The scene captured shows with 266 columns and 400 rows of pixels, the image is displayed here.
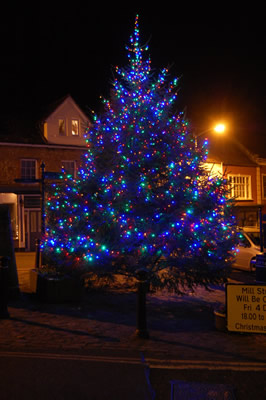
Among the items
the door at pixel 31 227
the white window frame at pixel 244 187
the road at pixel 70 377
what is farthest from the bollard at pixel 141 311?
the white window frame at pixel 244 187

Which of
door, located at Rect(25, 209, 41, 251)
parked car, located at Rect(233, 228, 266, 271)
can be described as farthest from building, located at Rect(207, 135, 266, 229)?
door, located at Rect(25, 209, 41, 251)

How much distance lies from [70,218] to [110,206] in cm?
112

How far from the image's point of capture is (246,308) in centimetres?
616

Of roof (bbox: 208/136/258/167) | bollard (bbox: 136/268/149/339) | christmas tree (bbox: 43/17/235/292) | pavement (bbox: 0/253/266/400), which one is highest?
roof (bbox: 208/136/258/167)

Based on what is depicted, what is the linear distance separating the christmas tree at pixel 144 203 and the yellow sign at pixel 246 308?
7.69ft

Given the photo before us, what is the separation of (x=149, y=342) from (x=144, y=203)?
3.66 metres

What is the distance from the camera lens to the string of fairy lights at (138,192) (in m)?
8.56

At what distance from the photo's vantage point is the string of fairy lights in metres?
8.56

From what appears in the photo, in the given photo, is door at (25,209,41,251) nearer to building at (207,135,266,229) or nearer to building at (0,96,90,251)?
building at (0,96,90,251)

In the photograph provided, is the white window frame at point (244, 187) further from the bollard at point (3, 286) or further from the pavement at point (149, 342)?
the bollard at point (3, 286)

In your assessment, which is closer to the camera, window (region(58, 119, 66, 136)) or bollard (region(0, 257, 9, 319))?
bollard (region(0, 257, 9, 319))

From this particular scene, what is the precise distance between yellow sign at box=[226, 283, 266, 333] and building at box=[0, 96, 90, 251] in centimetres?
1742

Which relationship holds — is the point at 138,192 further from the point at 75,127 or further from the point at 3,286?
the point at 75,127

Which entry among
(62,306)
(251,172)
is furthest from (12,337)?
(251,172)
